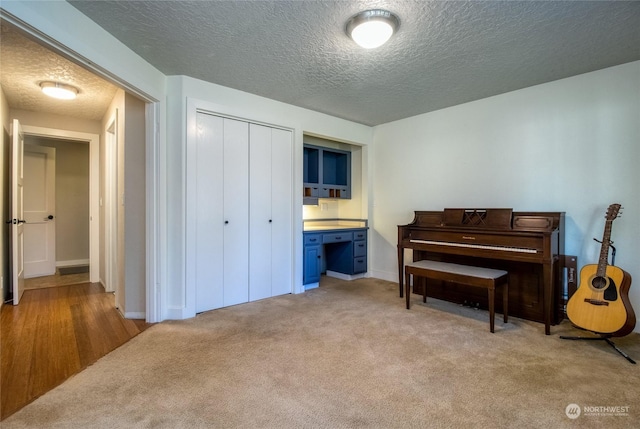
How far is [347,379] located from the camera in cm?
188

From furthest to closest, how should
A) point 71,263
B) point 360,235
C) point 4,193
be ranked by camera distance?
point 71,263 → point 360,235 → point 4,193

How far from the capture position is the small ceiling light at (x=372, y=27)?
193cm

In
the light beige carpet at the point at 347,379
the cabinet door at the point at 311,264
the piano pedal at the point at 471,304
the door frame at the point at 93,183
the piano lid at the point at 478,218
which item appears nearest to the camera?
the light beige carpet at the point at 347,379

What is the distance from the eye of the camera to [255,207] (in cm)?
346

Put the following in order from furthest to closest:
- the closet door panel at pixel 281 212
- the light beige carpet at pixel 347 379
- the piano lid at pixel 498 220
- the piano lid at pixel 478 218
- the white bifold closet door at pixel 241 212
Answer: the closet door panel at pixel 281 212, the white bifold closet door at pixel 241 212, the piano lid at pixel 478 218, the piano lid at pixel 498 220, the light beige carpet at pixel 347 379

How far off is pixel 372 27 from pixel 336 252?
3.30 metres

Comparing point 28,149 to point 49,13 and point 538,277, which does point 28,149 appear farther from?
point 538,277

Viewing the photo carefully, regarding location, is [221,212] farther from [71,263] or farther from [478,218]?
[71,263]

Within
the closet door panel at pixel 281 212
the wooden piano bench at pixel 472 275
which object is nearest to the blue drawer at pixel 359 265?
the closet door panel at pixel 281 212

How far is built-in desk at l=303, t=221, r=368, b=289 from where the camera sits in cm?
398

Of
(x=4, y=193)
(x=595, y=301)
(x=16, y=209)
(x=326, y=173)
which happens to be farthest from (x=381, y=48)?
(x=4, y=193)

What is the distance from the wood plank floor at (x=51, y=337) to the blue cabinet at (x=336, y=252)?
1927 millimetres

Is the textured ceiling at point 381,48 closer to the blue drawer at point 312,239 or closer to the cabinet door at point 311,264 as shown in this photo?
the blue drawer at point 312,239
